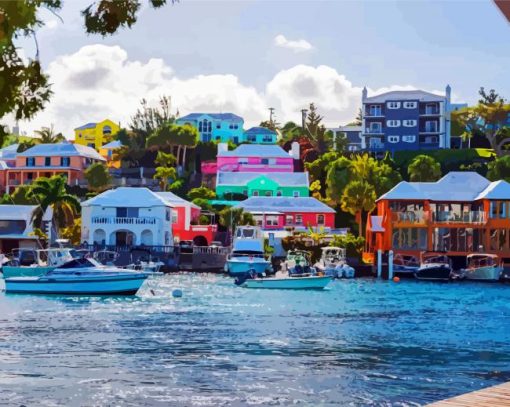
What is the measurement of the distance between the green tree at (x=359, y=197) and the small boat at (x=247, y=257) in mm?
16793

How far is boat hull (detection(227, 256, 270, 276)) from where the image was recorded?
9794cm

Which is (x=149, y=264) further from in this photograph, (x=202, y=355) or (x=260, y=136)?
(x=260, y=136)

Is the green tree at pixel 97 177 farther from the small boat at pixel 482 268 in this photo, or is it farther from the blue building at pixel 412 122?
the small boat at pixel 482 268

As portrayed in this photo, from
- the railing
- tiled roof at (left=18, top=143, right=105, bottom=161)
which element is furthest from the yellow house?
the railing

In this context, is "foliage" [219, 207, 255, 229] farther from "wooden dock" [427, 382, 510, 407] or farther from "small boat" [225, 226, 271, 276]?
"wooden dock" [427, 382, 510, 407]

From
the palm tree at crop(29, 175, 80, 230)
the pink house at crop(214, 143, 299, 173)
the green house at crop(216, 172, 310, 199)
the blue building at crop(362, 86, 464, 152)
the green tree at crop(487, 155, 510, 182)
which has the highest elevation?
the blue building at crop(362, 86, 464, 152)

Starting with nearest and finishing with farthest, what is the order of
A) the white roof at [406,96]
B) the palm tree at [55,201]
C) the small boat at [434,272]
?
the small boat at [434,272]
the palm tree at [55,201]
the white roof at [406,96]

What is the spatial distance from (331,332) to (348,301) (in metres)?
22.9

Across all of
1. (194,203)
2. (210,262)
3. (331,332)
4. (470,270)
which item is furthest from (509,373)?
(194,203)

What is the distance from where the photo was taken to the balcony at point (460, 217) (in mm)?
106438

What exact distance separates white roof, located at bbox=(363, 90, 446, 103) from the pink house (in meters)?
16.2

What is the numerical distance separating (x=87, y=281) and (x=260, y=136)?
11340 centimetres

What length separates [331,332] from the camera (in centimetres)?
4678

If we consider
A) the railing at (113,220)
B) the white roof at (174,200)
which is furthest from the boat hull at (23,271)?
the white roof at (174,200)
